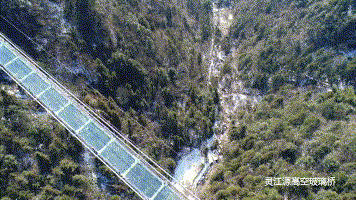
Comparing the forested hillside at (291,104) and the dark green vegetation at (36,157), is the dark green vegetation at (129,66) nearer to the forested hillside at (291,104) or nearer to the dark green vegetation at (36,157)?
the dark green vegetation at (36,157)

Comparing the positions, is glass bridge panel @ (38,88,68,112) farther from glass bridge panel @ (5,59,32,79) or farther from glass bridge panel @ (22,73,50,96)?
glass bridge panel @ (5,59,32,79)

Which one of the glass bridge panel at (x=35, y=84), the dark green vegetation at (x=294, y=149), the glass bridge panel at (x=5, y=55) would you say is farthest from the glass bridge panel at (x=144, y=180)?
the glass bridge panel at (x=5, y=55)

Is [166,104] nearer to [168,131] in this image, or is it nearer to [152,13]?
[168,131]

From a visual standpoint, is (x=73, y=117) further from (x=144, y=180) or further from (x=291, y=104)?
(x=291, y=104)

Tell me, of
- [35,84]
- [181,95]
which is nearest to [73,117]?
[35,84]

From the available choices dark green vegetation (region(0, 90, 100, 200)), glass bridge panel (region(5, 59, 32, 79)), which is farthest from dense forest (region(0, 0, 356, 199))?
glass bridge panel (region(5, 59, 32, 79))

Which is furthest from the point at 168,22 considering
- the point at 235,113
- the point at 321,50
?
the point at 321,50
